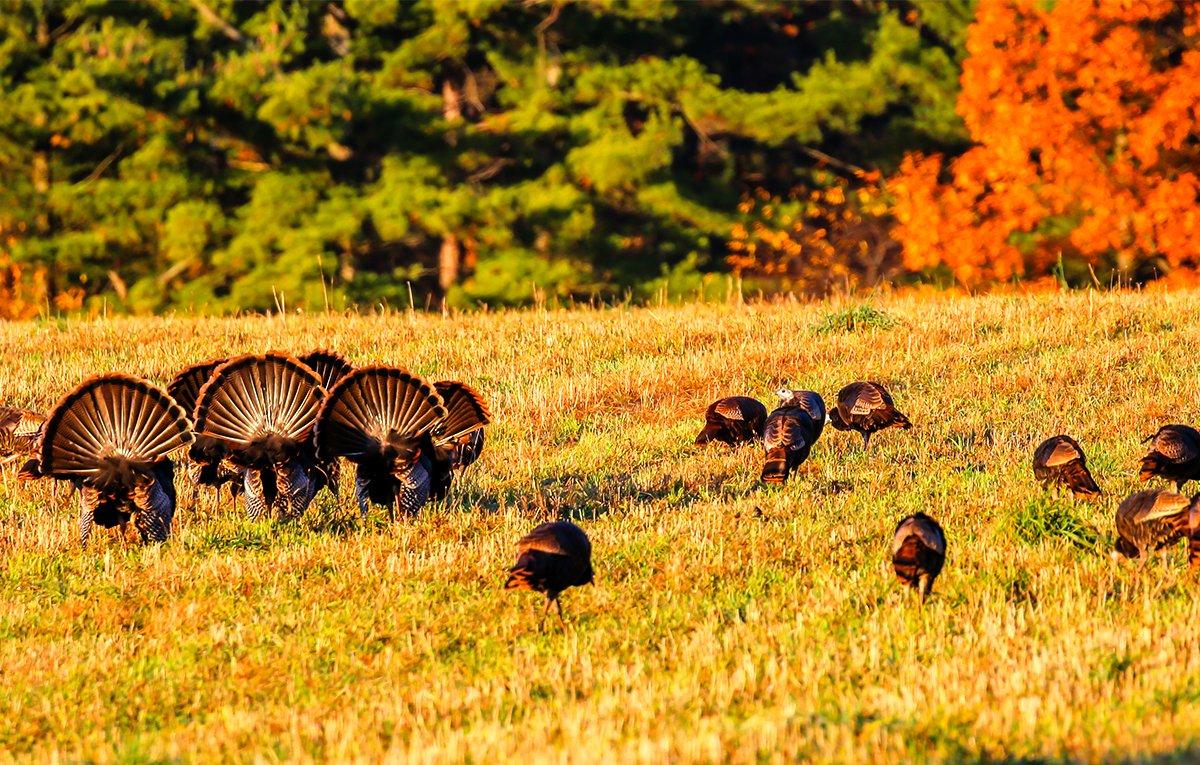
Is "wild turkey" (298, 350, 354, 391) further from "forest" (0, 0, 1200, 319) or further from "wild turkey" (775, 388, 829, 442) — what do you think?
"forest" (0, 0, 1200, 319)

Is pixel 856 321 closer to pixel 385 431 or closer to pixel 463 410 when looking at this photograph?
pixel 463 410

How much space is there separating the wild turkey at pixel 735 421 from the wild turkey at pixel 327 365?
117 inches

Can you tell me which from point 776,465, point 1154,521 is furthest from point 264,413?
point 1154,521

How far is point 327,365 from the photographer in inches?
389

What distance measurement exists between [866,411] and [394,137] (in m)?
23.3

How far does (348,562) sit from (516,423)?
500cm

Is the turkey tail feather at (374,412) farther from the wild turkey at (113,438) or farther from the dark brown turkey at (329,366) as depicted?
the wild turkey at (113,438)

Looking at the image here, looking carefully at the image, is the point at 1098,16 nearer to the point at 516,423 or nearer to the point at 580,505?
the point at 516,423

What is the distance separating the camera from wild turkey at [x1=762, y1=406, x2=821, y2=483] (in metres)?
10.1

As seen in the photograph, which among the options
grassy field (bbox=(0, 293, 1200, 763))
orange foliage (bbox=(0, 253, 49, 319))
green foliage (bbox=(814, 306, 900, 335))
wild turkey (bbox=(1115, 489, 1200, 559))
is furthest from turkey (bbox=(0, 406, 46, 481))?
orange foliage (bbox=(0, 253, 49, 319))

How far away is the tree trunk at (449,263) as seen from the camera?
116 ft

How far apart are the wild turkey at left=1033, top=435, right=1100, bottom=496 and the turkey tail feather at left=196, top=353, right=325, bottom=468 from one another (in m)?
4.28

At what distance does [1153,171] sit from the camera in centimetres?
3091

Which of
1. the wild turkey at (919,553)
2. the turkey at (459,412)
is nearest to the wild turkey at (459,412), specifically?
the turkey at (459,412)
